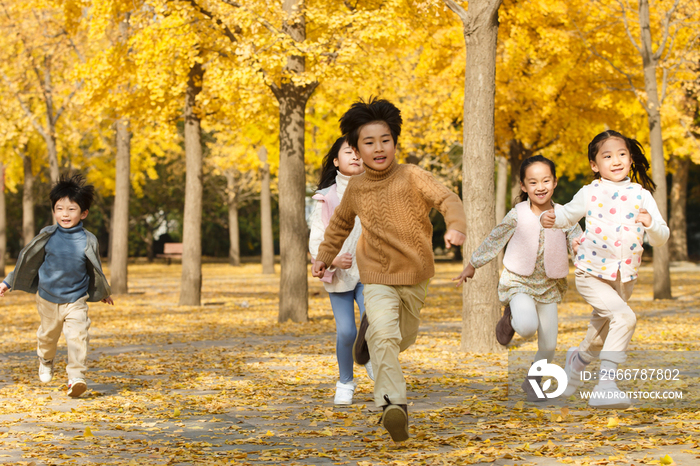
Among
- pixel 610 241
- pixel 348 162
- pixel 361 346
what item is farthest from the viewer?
pixel 348 162

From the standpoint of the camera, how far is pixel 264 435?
484 cm

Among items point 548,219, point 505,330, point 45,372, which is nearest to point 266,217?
point 45,372

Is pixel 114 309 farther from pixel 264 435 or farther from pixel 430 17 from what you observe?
pixel 264 435

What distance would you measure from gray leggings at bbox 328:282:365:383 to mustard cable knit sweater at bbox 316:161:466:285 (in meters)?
1.09

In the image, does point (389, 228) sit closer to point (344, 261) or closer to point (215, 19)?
point (344, 261)

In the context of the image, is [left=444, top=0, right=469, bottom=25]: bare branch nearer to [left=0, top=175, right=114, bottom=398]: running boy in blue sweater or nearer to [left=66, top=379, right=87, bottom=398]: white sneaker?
[left=0, top=175, right=114, bottom=398]: running boy in blue sweater

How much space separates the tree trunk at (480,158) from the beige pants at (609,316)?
290cm

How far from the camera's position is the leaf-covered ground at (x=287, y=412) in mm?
4234

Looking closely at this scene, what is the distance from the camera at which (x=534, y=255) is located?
17.8ft

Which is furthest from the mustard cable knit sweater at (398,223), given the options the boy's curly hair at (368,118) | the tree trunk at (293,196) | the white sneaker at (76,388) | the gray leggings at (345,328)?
the tree trunk at (293,196)

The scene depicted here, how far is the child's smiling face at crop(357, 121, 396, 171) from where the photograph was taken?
4.77 meters

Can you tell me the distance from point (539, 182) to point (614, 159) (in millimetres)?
501

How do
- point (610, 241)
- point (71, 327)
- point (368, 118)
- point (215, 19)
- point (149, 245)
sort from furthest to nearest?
A: point (149, 245) < point (215, 19) < point (71, 327) < point (610, 241) < point (368, 118)

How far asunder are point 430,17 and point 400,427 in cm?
918
